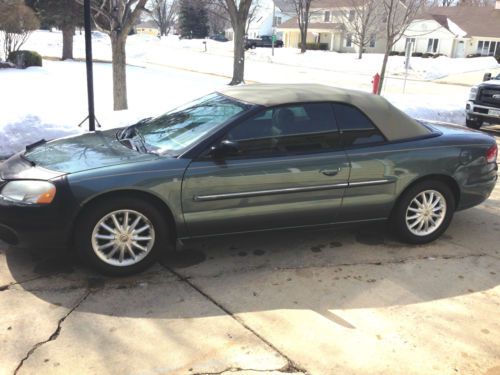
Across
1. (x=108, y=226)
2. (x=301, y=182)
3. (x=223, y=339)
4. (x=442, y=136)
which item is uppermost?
(x=442, y=136)

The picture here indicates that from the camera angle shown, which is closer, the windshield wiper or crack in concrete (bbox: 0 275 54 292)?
crack in concrete (bbox: 0 275 54 292)

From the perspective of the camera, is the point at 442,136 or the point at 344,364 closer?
the point at 344,364

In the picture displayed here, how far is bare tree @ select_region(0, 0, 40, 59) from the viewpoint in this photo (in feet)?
64.1

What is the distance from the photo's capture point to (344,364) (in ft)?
9.53

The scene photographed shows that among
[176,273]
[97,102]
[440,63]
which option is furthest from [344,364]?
[440,63]

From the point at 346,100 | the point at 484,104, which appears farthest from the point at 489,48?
the point at 346,100

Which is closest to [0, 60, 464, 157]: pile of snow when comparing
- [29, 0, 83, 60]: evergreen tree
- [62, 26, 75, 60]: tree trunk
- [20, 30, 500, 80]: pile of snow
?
[29, 0, 83, 60]: evergreen tree

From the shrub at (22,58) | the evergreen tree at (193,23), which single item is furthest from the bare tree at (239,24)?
the evergreen tree at (193,23)

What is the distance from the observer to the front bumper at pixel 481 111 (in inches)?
428

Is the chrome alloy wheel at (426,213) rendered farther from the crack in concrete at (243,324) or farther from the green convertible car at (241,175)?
the crack in concrete at (243,324)

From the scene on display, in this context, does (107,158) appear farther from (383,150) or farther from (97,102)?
(97,102)

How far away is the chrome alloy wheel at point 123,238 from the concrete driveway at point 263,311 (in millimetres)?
180

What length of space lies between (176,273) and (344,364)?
5.05 ft

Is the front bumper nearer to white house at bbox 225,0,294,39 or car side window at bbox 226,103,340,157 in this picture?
car side window at bbox 226,103,340,157
